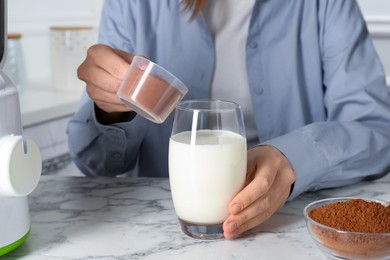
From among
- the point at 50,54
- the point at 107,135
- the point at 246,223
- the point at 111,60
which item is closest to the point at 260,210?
the point at 246,223

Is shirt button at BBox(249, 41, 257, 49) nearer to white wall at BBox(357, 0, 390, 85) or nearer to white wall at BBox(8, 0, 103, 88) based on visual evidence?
white wall at BBox(357, 0, 390, 85)

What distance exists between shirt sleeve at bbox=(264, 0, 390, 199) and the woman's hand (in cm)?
4

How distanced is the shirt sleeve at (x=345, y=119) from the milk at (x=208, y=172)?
0.59 ft

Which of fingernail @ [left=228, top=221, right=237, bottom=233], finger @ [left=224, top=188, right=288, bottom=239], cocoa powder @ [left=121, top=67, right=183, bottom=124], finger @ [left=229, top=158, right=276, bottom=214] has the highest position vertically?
cocoa powder @ [left=121, top=67, right=183, bottom=124]

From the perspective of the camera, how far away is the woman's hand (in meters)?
0.81

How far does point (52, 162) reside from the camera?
206 cm

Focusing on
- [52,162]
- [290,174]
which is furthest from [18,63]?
[290,174]

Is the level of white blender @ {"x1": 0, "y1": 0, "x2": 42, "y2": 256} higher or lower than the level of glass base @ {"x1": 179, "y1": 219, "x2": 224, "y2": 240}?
higher

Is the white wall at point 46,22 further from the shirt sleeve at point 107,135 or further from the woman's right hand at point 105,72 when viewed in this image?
the woman's right hand at point 105,72

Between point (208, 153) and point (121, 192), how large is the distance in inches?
11.2

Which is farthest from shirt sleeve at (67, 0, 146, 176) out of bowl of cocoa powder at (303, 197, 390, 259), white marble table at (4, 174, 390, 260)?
bowl of cocoa powder at (303, 197, 390, 259)

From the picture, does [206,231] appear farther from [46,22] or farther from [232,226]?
[46,22]

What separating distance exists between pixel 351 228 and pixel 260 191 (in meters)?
0.14

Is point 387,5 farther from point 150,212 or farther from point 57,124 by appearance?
point 150,212
